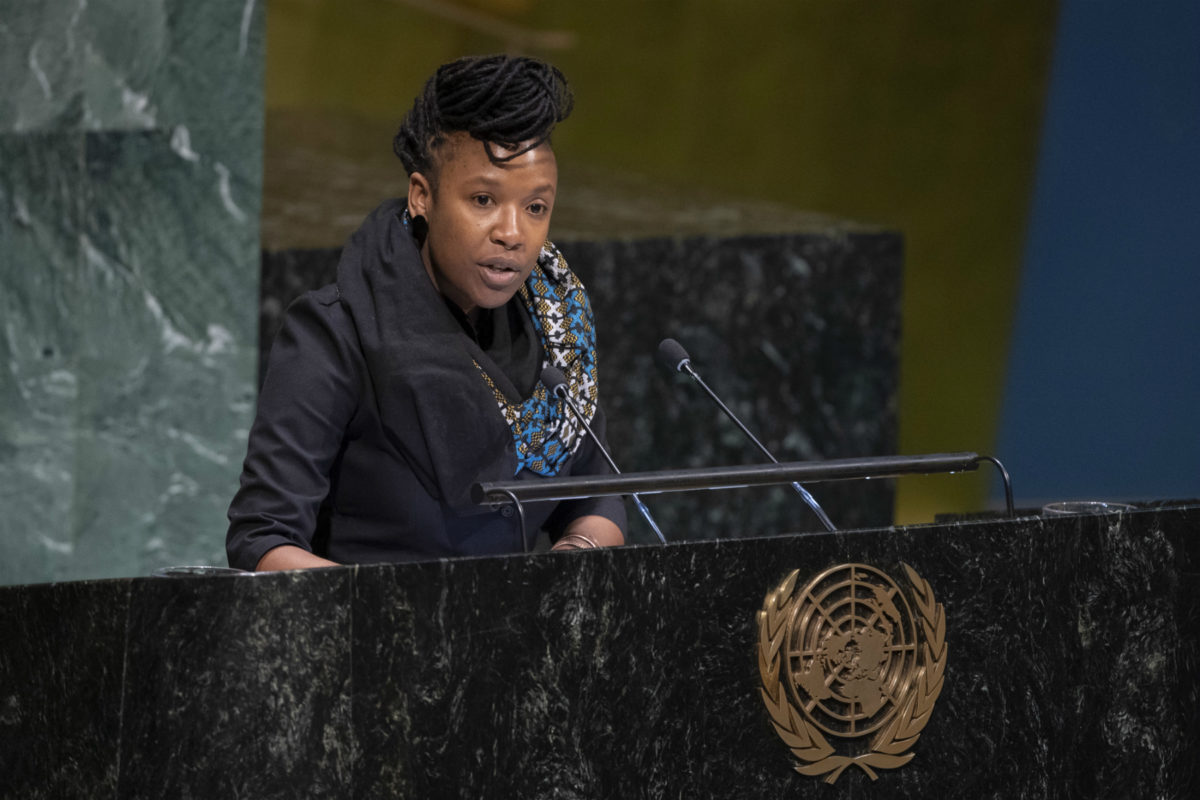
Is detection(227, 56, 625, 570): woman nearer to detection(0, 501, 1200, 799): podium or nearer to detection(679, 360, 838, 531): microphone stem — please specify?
detection(679, 360, 838, 531): microphone stem

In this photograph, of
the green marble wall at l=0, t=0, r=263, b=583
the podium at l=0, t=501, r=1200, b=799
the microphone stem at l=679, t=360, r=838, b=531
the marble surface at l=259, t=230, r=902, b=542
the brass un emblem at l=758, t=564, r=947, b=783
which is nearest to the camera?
the podium at l=0, t=501, r=1200, b=799

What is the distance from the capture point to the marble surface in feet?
14.7

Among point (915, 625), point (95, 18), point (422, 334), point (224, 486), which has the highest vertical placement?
point (95, 18)

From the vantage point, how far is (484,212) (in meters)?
2.24

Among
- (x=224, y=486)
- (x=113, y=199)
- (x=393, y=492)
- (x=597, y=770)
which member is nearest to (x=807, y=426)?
(x=224, y=486)

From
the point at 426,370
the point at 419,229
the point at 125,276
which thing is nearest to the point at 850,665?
the point at 426,370

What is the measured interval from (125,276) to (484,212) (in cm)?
206

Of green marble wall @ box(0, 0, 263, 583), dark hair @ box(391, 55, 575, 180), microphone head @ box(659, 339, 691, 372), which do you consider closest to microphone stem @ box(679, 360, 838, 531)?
microphone head @ box(659, 339, 691, 372)

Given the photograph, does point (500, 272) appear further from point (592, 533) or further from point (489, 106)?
point (592, 533)

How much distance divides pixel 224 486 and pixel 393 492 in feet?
6.37

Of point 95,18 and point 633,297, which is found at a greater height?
point 95,18

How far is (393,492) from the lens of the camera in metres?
2.24

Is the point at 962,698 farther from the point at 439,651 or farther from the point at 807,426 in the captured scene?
the point at 807,426

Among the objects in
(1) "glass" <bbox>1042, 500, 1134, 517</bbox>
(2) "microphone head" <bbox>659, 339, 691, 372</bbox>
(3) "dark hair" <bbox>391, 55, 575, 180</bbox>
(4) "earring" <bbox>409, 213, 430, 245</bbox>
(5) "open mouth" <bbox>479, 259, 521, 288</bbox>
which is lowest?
(1) "glass" <bbox>1042, 500, 1134, 517</bbox>
